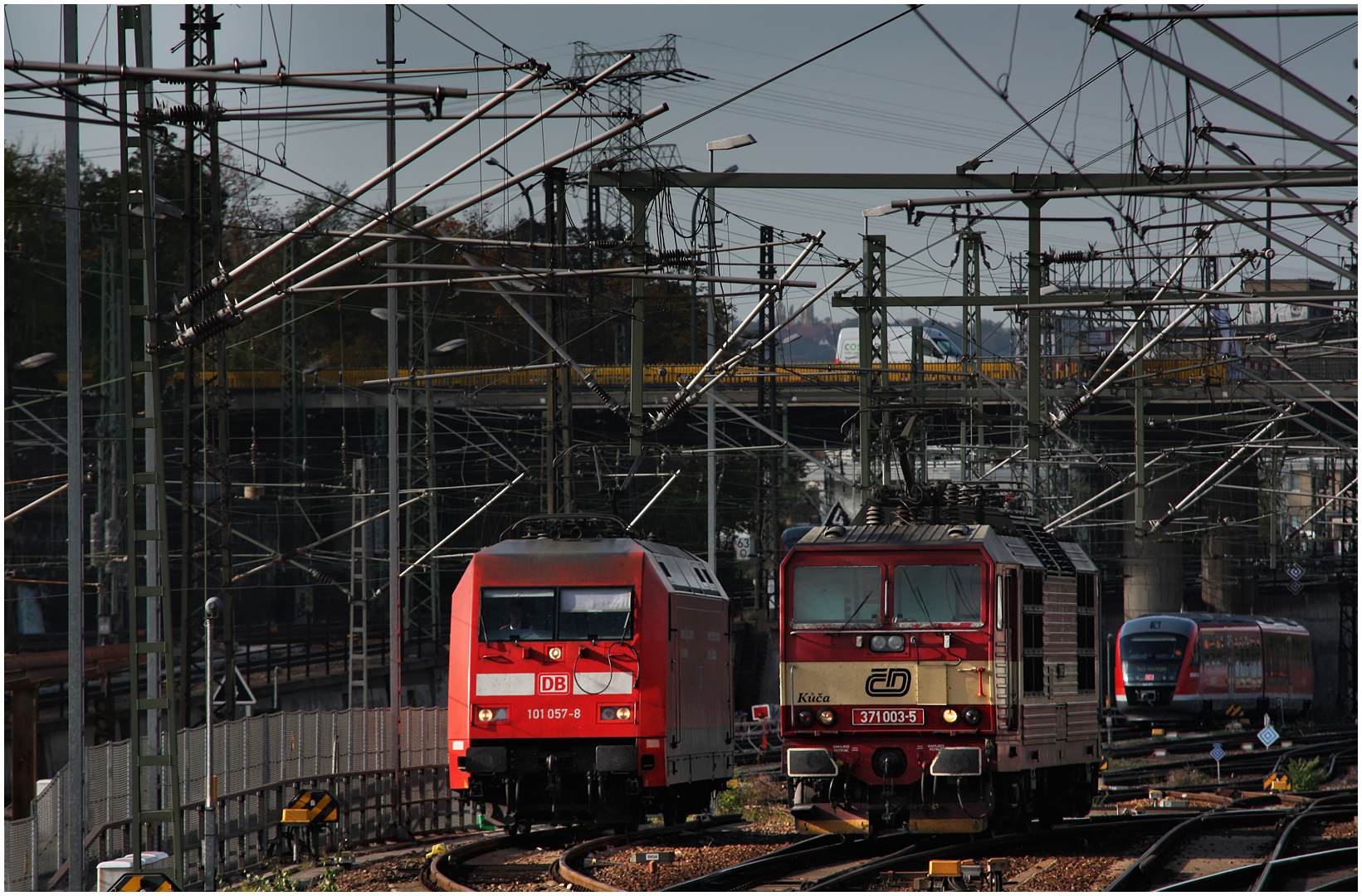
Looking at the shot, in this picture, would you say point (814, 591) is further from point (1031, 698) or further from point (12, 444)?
point (12, 444)

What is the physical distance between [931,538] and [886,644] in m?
1.26

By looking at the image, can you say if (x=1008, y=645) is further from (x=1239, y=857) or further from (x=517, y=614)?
(x=517, y=614)

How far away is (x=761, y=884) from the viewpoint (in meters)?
15.5

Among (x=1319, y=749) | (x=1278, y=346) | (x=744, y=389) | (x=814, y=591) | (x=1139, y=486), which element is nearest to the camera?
(x=814, y=591)

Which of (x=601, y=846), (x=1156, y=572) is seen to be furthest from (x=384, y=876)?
(x=1156, y=572)

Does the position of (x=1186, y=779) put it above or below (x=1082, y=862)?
below

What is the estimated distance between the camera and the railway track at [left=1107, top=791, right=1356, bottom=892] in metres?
14.6

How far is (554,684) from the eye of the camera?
18.0 meters

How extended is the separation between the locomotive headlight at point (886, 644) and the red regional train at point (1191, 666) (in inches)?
1241

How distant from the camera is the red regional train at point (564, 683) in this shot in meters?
17.9

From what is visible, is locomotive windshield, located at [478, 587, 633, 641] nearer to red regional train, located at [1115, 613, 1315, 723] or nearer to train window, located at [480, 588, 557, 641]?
train window, located at [480, 588, 557, 641]

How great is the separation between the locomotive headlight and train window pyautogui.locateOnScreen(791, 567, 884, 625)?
0.18 m

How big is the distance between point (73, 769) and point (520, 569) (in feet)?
19.1

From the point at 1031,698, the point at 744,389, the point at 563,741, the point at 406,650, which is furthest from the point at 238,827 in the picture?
the point at 744,389
